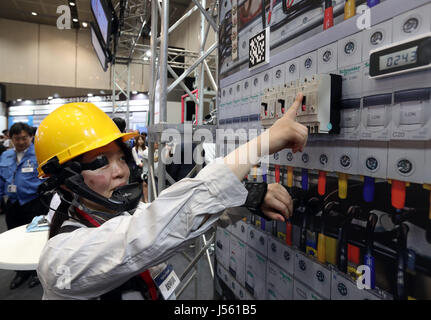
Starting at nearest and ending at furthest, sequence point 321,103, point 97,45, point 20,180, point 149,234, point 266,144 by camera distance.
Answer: point 149,234 < point 266,144 < point 321,103 < point 20,180 < point 97,45

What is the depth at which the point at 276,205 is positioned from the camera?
106 cm

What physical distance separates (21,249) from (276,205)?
2.13 m

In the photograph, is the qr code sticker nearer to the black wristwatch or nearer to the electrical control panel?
the electrical control panel

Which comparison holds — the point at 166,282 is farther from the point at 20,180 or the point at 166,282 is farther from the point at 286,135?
the point at 20,180

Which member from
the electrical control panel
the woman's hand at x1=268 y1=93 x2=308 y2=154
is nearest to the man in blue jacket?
the electrical control panel

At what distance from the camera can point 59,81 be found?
35.6 feet

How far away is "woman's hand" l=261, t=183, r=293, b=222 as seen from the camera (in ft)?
3.48

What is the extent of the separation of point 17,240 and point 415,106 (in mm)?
2821

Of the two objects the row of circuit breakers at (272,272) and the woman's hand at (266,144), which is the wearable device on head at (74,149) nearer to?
the woman's hand at (266,144)

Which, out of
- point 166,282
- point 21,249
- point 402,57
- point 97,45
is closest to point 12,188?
point 21,249

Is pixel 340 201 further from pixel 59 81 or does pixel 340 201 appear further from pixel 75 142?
pixel 59 81

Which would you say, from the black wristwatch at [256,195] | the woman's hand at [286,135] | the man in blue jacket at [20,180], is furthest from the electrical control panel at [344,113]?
the man in blue jacket at [20,180]

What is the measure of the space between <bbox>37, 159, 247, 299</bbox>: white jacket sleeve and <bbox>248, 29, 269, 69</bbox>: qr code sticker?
0.88m
